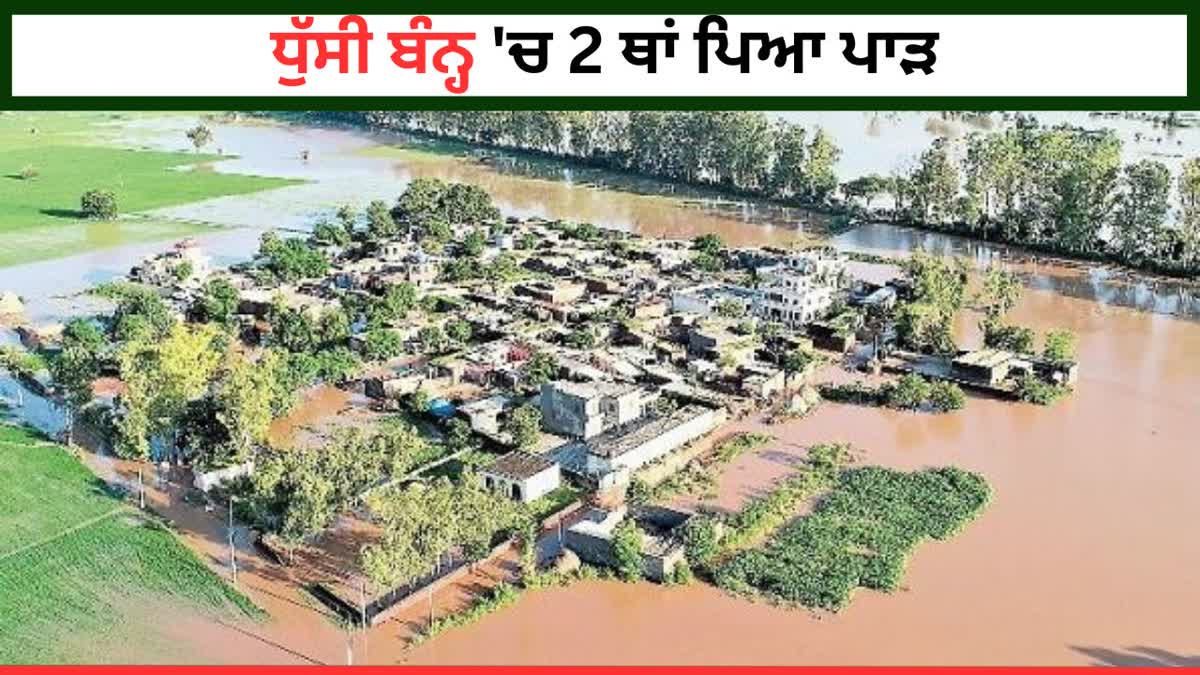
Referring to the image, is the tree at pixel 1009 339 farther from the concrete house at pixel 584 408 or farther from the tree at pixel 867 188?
the tree at pixel 867 188

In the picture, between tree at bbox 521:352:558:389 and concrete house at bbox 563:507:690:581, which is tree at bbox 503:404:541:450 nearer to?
tree at bbox 521:352:558:389

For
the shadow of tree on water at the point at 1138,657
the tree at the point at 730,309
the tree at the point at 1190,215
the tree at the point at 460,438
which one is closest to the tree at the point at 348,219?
the tree at the point at 730,309

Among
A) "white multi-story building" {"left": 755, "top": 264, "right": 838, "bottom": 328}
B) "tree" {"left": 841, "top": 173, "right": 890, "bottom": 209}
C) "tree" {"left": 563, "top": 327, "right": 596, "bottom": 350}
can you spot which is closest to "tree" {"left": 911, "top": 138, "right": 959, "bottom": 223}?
"tree" {"left": 841, "top": 173, "right": 890, "bottom": 209}

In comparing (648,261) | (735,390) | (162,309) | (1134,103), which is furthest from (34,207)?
(1134,103)

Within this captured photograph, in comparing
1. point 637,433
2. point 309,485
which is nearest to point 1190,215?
point 637,433

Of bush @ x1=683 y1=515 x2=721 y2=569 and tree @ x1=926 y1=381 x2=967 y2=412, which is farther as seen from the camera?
tree @ x1=926 y1=381 x2=967 y2=412

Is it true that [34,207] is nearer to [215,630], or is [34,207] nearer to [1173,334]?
[215,630]
